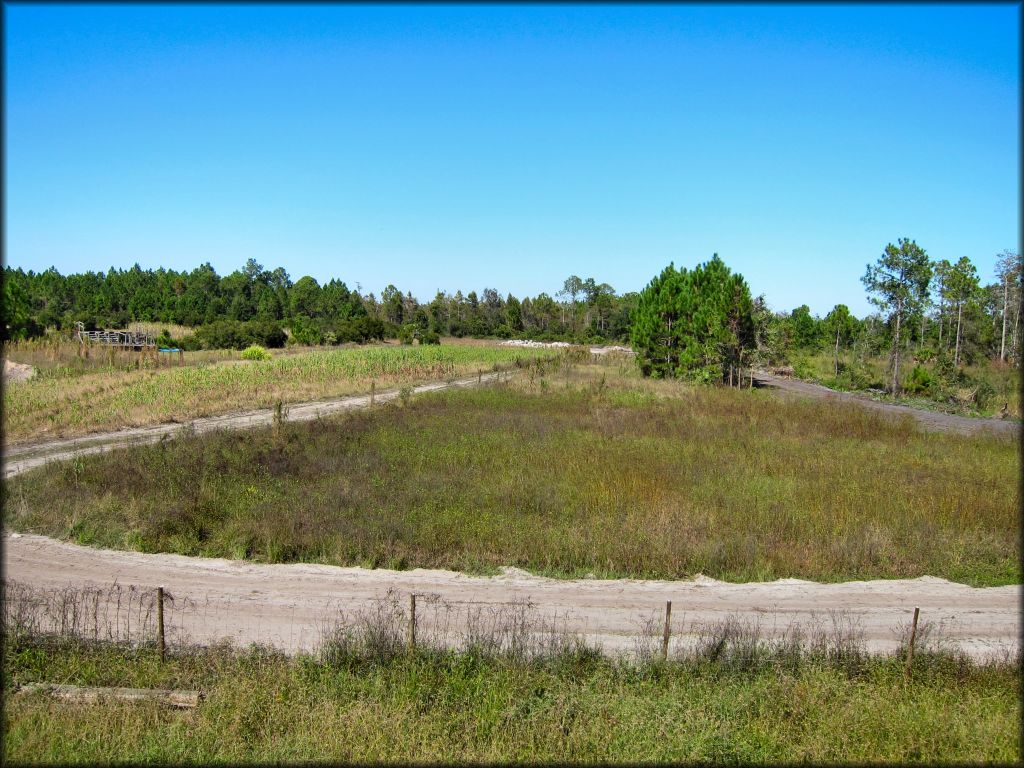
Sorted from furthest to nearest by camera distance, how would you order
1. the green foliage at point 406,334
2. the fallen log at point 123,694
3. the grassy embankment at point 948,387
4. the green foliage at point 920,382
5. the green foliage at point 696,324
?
the green foliage at point 406,334, the green foliage at point 920,382, the green foliage at point 696,324, the grassy embankment at point 948,387, the fallen log at point 123,694

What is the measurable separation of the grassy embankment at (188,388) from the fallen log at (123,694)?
18.3 m

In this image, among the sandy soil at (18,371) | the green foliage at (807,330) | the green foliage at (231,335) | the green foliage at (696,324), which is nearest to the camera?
the sandy soil at (18,371)

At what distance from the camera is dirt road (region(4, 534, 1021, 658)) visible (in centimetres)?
989

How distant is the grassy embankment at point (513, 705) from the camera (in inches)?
265

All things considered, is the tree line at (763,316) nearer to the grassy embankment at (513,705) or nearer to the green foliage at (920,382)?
the green foliage at (920,382)

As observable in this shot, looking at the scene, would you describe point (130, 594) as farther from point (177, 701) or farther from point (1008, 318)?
point (1008, 318)

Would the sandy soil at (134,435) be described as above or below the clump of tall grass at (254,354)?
below

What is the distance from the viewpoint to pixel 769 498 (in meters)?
16.4

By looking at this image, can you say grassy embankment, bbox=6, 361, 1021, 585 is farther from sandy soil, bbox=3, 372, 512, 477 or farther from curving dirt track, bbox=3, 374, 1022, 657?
sandy soil, bbox=3, 372, 512, 477

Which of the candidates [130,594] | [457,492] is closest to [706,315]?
[457,492]

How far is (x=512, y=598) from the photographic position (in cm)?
1103

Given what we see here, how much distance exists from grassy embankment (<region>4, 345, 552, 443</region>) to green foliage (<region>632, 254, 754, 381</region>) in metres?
13.8

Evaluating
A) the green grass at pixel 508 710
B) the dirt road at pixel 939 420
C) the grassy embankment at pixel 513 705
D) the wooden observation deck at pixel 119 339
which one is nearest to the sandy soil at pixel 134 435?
the grassy embankment at pixel 513 705

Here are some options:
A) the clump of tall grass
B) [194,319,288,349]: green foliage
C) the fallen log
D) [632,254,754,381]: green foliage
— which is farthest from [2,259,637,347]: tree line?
the fallen log
